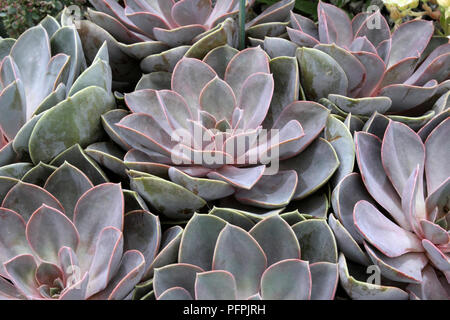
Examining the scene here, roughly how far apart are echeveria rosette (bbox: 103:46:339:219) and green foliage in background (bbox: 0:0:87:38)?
0.46 m

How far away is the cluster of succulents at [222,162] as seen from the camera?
1.93 feet

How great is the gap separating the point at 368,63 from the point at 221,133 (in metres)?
0.25

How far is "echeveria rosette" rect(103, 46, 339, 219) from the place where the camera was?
642 mm

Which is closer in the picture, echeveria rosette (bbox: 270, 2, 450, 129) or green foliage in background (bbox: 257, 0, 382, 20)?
echeveria rosette (bbox: 270, 2, 450, 129)

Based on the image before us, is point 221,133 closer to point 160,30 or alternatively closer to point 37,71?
point 160,30

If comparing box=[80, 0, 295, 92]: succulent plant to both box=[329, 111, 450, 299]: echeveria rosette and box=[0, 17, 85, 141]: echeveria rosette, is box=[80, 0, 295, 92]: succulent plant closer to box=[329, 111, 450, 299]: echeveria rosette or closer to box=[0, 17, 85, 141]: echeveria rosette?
box=[0, 17, 85, 141]: echeveria rosette

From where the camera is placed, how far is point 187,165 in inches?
26.7

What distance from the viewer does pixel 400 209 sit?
25.9 inches

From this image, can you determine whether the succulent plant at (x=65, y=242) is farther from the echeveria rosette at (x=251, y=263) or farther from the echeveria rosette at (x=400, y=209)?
the echeveria rosette at (x=400, y=209)

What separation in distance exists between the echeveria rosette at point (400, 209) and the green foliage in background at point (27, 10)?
28.7 inches

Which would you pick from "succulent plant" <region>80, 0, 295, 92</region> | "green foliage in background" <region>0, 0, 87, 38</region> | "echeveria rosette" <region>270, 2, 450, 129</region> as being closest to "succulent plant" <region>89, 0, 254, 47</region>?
"succulent plant" <region>80, 0, 295, 92</region>

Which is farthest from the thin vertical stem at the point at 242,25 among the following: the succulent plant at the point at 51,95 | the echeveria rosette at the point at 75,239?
the echeveria rosette at the point at 75,239

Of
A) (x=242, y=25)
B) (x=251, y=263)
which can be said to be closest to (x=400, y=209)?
(x=251, y=263)

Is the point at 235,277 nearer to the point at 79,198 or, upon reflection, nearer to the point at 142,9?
the point at 79,198
